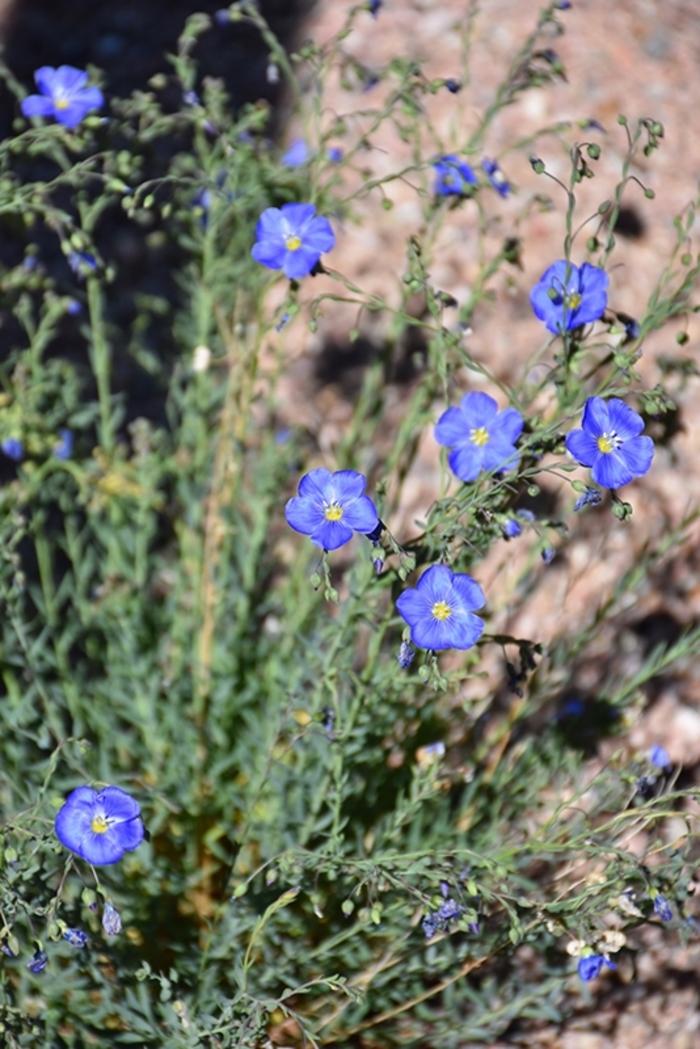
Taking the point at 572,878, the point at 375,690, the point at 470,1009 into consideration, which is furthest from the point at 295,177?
the point at 470,1009

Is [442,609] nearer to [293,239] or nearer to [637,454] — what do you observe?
[637,454]

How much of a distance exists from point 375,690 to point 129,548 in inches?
47.5

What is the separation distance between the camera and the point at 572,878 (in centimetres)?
273

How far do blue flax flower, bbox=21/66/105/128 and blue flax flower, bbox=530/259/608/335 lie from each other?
43.8 inches

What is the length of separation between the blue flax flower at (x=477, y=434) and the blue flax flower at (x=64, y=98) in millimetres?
1084

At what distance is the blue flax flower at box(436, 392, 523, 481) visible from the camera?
1.89 metres

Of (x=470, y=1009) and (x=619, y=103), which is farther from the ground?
(x=619, y=103)

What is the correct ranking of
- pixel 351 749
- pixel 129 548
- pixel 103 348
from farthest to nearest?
1. pixel 129 548
2. pixel 103 348
3. pixel 351 749

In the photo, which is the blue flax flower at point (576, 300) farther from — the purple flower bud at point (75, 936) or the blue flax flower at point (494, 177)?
the purple flower bud at point (75, 936)

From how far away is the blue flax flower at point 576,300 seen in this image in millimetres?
1949

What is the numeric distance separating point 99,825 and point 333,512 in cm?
62

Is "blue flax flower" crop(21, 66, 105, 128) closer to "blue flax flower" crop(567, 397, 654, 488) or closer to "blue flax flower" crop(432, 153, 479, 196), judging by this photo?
"blue flax flower" crop(432, 153, 479, 196)

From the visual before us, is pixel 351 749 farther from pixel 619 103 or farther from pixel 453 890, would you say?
pixel 619 103

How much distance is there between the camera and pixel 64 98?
8.16ft
